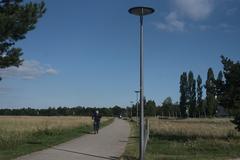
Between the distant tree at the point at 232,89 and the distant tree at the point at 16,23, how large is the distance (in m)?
10.8

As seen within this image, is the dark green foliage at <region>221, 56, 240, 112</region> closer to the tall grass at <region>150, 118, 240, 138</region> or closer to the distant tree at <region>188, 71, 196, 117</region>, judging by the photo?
the tall grass at <region>150, 118, 240, 138</region>

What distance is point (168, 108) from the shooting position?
7146 inches

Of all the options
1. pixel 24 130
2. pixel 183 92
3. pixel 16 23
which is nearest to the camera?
pixel 16 23

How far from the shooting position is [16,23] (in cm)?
2139

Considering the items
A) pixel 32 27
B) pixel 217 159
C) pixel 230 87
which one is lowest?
pixel 217 159

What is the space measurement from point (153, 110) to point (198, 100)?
4170cm

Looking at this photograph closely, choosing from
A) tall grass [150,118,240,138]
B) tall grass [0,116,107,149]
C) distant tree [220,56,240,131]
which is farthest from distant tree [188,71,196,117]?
distant tree [220,56,240,131]

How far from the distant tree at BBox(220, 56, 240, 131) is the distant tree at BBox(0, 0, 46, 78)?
1081 centimetres

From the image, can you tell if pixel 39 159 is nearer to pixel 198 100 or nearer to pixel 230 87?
pixel 230 87

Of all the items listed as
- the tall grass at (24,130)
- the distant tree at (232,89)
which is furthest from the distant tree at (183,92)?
the distant tree at (232,89)

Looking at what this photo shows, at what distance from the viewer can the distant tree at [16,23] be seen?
838 inches

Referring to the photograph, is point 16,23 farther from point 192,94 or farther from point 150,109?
point 150,109

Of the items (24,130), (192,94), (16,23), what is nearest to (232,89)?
(16,23)

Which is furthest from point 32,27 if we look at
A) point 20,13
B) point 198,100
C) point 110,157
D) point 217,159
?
point 198,100
